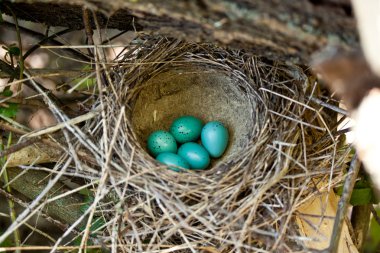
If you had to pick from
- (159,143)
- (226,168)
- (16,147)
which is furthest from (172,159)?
(16,147)

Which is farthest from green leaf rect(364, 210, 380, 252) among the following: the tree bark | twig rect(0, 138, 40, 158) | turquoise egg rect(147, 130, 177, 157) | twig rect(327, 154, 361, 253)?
twig rect(0, 138, 40, 158)

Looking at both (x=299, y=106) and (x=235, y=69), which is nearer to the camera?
(x=299, y=106)

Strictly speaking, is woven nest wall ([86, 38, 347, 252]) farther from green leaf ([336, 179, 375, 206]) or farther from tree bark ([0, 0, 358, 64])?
tree bark ([0, 0, 358, 64])

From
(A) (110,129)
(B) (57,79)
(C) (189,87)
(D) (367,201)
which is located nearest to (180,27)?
(A) (110,129)

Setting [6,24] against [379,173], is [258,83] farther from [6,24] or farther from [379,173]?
[6,24]

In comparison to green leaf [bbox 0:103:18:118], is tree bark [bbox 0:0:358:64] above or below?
above

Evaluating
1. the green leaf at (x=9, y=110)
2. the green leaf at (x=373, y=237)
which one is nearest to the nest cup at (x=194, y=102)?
the green leaf at (x=9, y=110)

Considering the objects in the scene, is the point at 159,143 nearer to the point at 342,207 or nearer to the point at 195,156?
the point at 195,156
